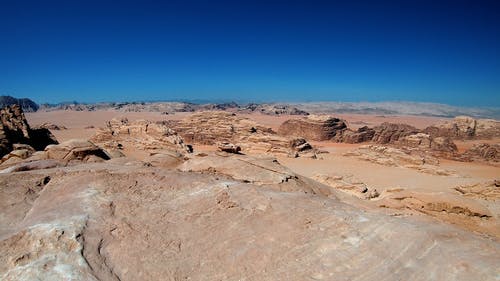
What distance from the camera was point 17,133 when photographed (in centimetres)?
1780

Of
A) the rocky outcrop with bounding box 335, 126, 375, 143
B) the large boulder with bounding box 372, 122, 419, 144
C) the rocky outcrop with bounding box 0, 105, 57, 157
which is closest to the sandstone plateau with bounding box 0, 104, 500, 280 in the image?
the rocky outcrop with bounding box 0, 105, 57, 157

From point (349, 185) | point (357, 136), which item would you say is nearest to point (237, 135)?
point (357, 136)

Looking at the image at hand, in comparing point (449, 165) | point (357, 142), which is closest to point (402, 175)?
point (449, 165)

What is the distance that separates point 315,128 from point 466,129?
53.6 feet

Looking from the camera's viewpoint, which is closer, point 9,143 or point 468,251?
point 468,251

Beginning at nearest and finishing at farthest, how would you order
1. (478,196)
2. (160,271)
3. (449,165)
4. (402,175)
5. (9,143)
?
(160,271) → (478,196) → (9,143) → (402,175) → (449,165)

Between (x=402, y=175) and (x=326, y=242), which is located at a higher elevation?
(x=326, y=242)

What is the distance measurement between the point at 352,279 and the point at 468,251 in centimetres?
137

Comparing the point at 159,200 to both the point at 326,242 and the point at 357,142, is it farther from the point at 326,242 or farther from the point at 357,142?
the point at 357,142

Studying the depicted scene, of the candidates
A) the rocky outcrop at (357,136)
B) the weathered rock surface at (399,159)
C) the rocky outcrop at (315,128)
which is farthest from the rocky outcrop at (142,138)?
the rocky outcrop at (357,136)

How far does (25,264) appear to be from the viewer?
13.2 ft

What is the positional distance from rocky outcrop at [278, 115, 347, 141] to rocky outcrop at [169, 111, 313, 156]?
901cm

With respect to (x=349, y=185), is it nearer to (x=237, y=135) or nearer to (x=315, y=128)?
(x=237, y=135)

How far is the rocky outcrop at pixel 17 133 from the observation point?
51.5 ft
